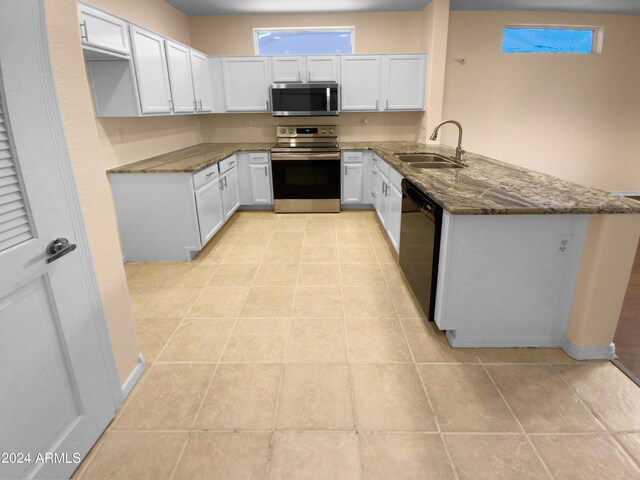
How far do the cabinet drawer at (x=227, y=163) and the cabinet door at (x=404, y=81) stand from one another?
214cm

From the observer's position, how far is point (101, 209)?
1.64 metres

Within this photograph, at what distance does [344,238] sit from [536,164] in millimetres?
3569

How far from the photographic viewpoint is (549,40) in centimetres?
514

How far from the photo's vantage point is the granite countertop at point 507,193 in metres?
1.79

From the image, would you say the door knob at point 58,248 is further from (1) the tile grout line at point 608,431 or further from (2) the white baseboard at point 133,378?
(1) the tile grout line at point 608,431

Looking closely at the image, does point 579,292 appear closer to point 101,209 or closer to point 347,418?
point 347,418

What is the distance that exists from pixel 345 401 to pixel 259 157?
3721 mm

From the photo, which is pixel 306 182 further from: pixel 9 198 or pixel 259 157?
pixel 9 198

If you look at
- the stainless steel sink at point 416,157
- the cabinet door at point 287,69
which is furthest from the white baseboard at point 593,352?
the cabinet door at point 287,69

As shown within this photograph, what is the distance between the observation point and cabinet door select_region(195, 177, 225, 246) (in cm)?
349

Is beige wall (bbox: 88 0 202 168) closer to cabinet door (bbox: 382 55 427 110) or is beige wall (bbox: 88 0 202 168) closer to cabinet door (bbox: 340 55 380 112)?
cabinet door (bbox: 340 55 380 112)

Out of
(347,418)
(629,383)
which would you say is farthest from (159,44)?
(629,383)

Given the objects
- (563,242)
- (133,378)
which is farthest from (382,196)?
(133,378)

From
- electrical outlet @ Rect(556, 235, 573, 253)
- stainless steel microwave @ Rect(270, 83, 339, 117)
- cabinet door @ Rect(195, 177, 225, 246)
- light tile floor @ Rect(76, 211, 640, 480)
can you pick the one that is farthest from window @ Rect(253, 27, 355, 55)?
electrical outlet @ Rect(556, 235, 573, 253)
